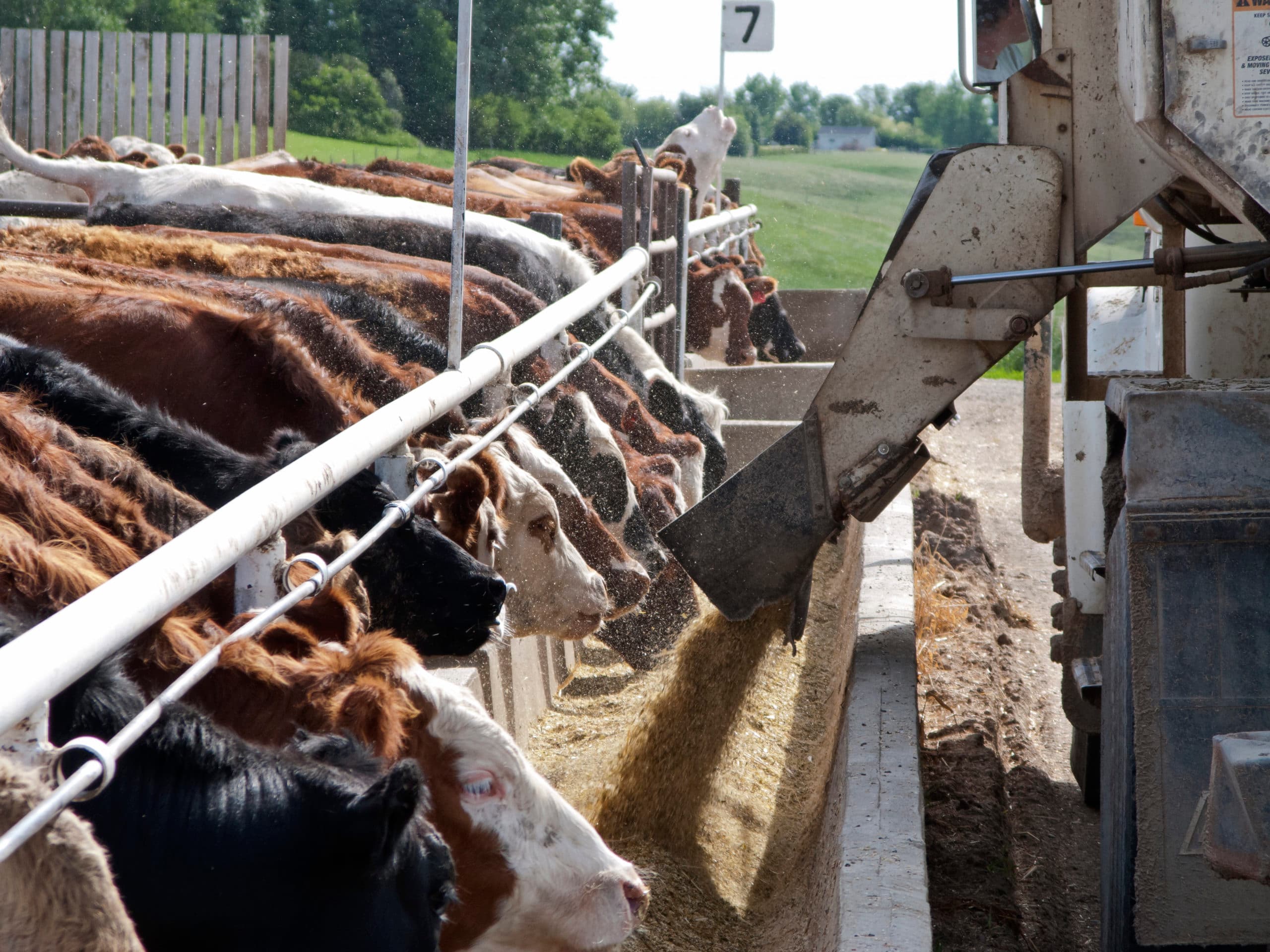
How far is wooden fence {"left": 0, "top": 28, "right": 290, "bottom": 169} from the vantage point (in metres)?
12.5

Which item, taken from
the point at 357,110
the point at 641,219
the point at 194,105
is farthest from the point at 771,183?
the point at 641,219

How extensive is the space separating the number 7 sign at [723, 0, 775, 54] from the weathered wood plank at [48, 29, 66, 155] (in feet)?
21.3

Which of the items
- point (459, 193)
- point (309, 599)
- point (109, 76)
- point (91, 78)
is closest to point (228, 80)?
point (109, 76)

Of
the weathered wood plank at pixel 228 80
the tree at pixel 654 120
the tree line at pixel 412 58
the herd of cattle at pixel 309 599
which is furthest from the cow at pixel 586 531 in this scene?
the tree at pixel 654 120

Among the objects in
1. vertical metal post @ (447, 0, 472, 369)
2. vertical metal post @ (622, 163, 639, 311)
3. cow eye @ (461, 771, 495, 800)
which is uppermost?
vertical metal post @ (622, 163, 639, 311)

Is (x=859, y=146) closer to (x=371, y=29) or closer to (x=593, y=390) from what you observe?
(x=371, y=29)

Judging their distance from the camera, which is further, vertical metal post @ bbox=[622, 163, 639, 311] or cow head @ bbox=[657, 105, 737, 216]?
cow head @ bbox=[657, 105, 737, 216]

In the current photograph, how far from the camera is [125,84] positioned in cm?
1291

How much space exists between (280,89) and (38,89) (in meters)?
2.31

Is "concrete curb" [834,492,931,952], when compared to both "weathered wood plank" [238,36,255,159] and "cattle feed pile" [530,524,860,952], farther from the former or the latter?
"weathered wood plank" [238,36,255,159]

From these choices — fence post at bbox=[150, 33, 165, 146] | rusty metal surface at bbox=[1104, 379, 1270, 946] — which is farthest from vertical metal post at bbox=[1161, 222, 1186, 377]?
fence post at bbox=[150, 33, 165, 146]

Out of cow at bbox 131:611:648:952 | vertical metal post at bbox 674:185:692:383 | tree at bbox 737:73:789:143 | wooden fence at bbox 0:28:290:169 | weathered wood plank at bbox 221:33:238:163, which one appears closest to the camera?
cow at bbox 131:611:648:952

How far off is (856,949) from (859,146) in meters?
74.5

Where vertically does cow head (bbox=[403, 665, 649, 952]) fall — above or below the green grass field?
below
